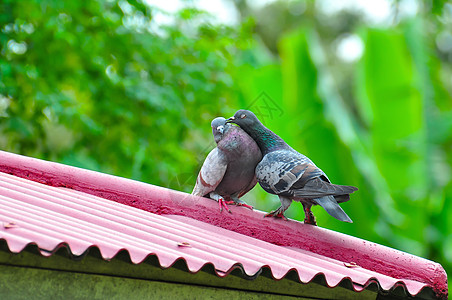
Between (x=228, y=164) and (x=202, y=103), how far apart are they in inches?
231

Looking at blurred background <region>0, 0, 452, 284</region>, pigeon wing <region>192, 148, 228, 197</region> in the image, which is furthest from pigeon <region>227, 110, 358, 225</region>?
blurred background <region>0, 0, 452, 284</region>

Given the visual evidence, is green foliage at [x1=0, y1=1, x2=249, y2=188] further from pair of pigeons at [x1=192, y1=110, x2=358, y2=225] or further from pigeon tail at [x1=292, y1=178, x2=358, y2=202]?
pigeon tail at [x1=292, y1=178, x2=358, y2=202]

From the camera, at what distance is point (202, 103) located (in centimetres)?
871

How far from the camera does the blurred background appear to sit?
7109 millimetres

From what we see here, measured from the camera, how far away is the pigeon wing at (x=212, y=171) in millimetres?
2896

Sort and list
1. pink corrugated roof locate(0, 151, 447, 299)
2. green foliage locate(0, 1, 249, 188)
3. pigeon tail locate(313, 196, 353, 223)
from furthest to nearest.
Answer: green foliage locate(0, 1, 249, 188) < pigeon tail locate(313, 196, 353, 223) < pink corrugated roof locate(0, 151, 447, 299)

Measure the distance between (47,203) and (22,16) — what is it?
17.0 feet

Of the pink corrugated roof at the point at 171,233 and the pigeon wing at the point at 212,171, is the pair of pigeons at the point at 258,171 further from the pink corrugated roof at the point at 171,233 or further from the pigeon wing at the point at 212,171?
the pink corrugated roof at the point at 171,233

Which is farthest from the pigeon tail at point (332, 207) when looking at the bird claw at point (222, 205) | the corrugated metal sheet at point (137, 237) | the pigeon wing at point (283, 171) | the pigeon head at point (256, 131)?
the bird claw at point (222, 205)

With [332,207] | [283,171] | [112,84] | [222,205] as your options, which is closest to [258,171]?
[283,171]

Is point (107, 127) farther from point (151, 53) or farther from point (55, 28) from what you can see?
point (55, 28)

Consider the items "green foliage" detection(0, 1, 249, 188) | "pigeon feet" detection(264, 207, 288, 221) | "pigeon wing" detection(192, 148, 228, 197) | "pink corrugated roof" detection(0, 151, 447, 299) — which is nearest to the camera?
"pink corrugated roof" detection(0, 151, 447, 299)

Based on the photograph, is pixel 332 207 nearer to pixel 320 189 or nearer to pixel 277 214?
pixel 320 189

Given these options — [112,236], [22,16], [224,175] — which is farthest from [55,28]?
[112,236]
